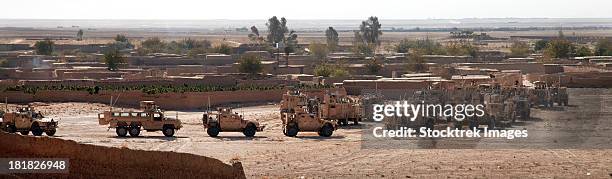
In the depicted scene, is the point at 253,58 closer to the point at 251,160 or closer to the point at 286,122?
the point at 286,122

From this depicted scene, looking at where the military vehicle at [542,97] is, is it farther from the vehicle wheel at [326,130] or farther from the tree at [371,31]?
the tree at [371,31]

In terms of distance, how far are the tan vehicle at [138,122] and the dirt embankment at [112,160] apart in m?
10.4

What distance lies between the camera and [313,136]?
28.7 m

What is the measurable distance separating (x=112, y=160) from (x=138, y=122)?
1170 cm

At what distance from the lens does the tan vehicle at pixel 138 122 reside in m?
27.8

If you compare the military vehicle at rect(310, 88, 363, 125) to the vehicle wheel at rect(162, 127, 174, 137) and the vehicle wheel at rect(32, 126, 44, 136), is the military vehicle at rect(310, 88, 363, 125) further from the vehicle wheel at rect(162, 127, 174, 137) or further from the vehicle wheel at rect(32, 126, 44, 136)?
the vehicle wheel at rect(32, 126, 44, 136)

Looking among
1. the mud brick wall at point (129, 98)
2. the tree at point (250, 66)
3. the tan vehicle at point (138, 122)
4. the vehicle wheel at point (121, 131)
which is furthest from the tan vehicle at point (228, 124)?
the tree at point (250, 66)

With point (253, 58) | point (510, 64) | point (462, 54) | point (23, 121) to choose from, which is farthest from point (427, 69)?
point (23, 121)

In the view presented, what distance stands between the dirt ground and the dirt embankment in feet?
11.8

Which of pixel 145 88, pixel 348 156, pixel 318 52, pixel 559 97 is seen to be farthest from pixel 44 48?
pixel 348 156

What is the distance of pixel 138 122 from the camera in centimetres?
2778

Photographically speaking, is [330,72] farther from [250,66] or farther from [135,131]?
[135,131]

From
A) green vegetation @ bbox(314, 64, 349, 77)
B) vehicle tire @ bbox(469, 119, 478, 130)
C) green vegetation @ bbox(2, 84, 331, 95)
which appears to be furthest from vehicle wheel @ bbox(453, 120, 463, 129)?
green vegetation @ bbox(314, 64, 349, 77)

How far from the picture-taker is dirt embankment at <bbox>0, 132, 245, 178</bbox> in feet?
49.9
